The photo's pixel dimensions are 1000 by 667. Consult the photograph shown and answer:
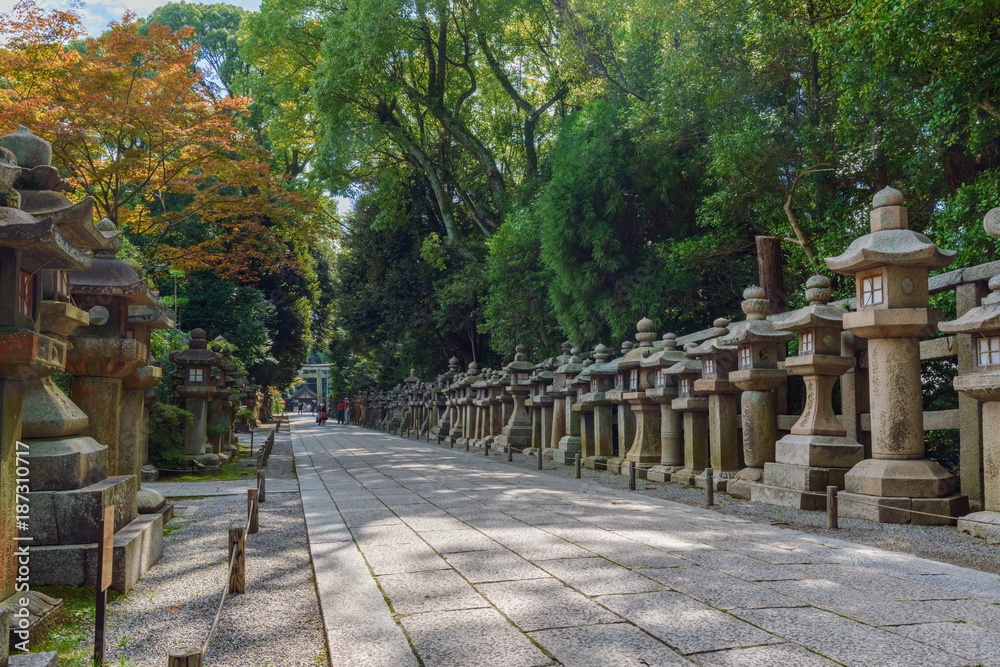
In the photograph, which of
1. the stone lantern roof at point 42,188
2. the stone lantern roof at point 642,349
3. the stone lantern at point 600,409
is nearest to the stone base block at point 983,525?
the stone lantern roof at point 642,349

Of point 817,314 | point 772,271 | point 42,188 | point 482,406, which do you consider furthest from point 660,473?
point 482,406

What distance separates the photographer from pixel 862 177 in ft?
39.5

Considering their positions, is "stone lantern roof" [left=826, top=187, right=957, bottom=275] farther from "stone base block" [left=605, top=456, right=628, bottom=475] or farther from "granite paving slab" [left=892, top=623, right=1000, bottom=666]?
"stone base block" [left=605, top=456, right=628, bottom=475]

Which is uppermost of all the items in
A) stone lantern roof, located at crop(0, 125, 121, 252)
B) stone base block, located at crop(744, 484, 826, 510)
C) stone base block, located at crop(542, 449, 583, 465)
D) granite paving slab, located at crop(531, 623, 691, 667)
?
stone lantern roof, located at crop(0, 125, 121, 252)

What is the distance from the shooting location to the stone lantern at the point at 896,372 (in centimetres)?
662

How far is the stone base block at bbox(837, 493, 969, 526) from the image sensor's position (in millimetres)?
6523

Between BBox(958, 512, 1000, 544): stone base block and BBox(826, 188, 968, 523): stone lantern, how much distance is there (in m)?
0.39

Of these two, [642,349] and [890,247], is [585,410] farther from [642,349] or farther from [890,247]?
[890,247]

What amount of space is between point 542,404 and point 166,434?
8.40 metres

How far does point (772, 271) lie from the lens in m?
11.8

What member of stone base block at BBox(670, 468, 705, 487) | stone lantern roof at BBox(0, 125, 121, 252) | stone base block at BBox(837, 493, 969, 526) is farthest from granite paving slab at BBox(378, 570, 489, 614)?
stone base block at BBox(670, 468, 705, 487)

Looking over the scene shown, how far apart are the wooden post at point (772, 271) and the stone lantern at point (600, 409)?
9.99 feet

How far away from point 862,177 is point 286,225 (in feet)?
46.0

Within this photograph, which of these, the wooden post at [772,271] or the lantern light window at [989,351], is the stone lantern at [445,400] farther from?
the lantern light window at [989,351]
